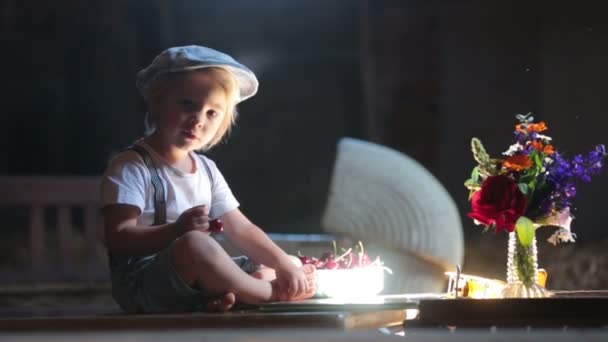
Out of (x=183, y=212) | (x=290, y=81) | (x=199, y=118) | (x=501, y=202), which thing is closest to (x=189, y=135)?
(x=199, y=118)

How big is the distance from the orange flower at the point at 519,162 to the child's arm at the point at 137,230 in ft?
1.91

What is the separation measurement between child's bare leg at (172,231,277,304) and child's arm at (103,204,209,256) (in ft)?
0.07

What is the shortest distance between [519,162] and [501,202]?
Answer: 9 centimetres

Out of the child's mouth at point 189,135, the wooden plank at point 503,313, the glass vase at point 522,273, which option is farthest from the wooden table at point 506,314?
the child's mouth at point 189,135

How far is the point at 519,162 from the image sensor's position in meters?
1.92

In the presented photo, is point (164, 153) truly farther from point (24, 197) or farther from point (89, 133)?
point (89, 133)

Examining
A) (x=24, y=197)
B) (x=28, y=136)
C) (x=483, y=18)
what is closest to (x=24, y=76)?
(x=28, y=136)

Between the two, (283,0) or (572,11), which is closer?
(572,11)

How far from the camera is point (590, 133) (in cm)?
316

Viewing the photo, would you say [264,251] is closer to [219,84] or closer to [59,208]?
[219,84]

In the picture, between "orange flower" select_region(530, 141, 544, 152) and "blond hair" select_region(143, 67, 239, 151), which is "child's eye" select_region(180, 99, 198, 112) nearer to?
"blond hair" select_region(143, 67, 239, 151)

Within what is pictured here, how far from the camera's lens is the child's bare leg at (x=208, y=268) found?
5.69 feet

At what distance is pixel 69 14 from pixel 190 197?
360 cm

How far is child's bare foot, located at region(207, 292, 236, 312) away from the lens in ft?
5.73
